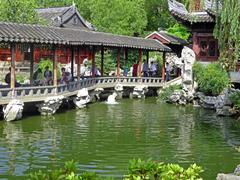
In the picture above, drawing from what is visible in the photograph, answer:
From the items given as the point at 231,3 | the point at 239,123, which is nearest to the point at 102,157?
the point at 231,3

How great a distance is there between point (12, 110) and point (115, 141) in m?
3.62

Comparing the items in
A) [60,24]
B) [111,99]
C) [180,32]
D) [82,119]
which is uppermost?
[60,24]

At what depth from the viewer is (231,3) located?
1250 cm

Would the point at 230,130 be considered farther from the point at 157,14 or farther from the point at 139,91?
the point at 157,14

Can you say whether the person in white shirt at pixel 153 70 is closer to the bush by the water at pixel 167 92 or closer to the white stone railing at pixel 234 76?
the bush by the water at pixel 167 92

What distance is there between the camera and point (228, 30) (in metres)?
13.5

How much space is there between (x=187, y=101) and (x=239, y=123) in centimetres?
582

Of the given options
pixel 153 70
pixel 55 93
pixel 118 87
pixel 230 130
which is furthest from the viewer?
pixel 153 70

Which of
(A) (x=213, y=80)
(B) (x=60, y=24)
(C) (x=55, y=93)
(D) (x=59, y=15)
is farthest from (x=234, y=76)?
(D) (x=59, y=15)

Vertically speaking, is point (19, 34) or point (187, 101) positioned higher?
point (19, 34)

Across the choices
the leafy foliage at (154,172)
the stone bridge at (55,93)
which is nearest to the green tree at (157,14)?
the stone bridge at (55,93)

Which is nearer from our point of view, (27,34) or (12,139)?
(12,139)

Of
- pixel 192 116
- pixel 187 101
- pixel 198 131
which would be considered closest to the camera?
pixel 198 131

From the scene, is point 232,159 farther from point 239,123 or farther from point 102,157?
point 239,123
